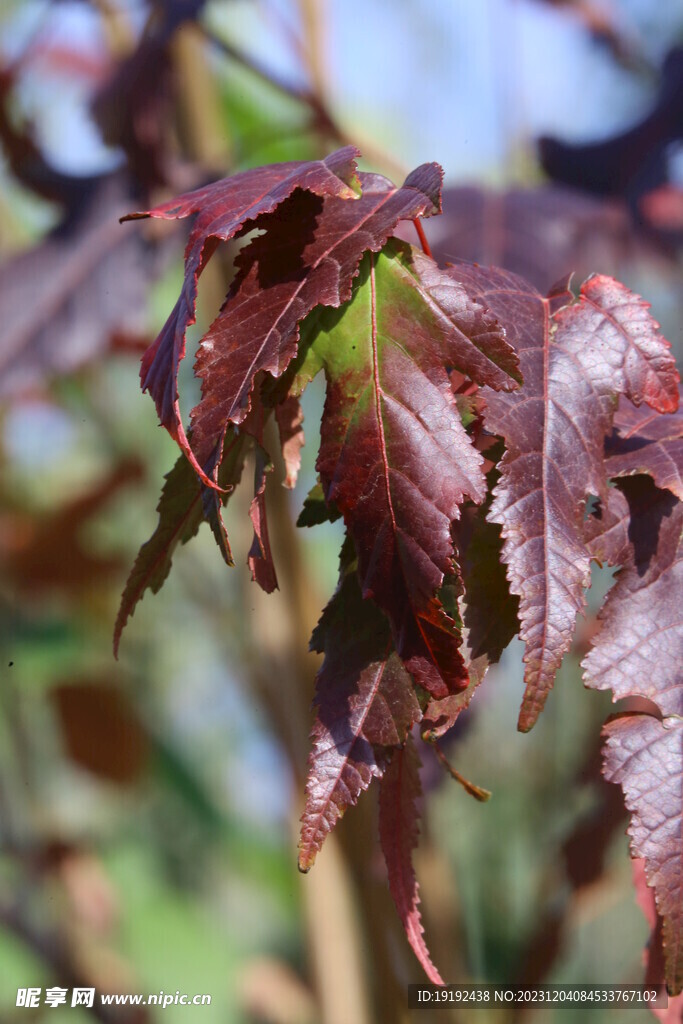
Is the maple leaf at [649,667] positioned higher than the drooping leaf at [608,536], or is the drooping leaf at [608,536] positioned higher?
the drooping leaf at [608,536]

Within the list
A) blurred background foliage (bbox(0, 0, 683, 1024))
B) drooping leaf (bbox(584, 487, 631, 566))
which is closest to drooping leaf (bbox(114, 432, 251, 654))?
drooping leaf (bbox(584, 487, 631, 566))

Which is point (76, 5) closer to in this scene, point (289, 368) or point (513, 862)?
point (289, 368)

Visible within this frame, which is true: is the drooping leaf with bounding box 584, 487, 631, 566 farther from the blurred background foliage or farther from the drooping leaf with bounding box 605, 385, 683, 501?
the blurred background foliage

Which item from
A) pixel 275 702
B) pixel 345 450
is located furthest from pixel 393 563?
pixel 275 702

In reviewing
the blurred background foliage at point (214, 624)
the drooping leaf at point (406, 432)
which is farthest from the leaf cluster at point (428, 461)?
the blurred background foliage at point (214, 624)

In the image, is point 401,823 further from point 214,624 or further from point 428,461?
point 214,624

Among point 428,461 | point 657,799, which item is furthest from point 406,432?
point 657,799

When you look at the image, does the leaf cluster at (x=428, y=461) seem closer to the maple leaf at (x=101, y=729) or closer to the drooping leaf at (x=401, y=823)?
the drooping leaf at (x=401, y=823)
